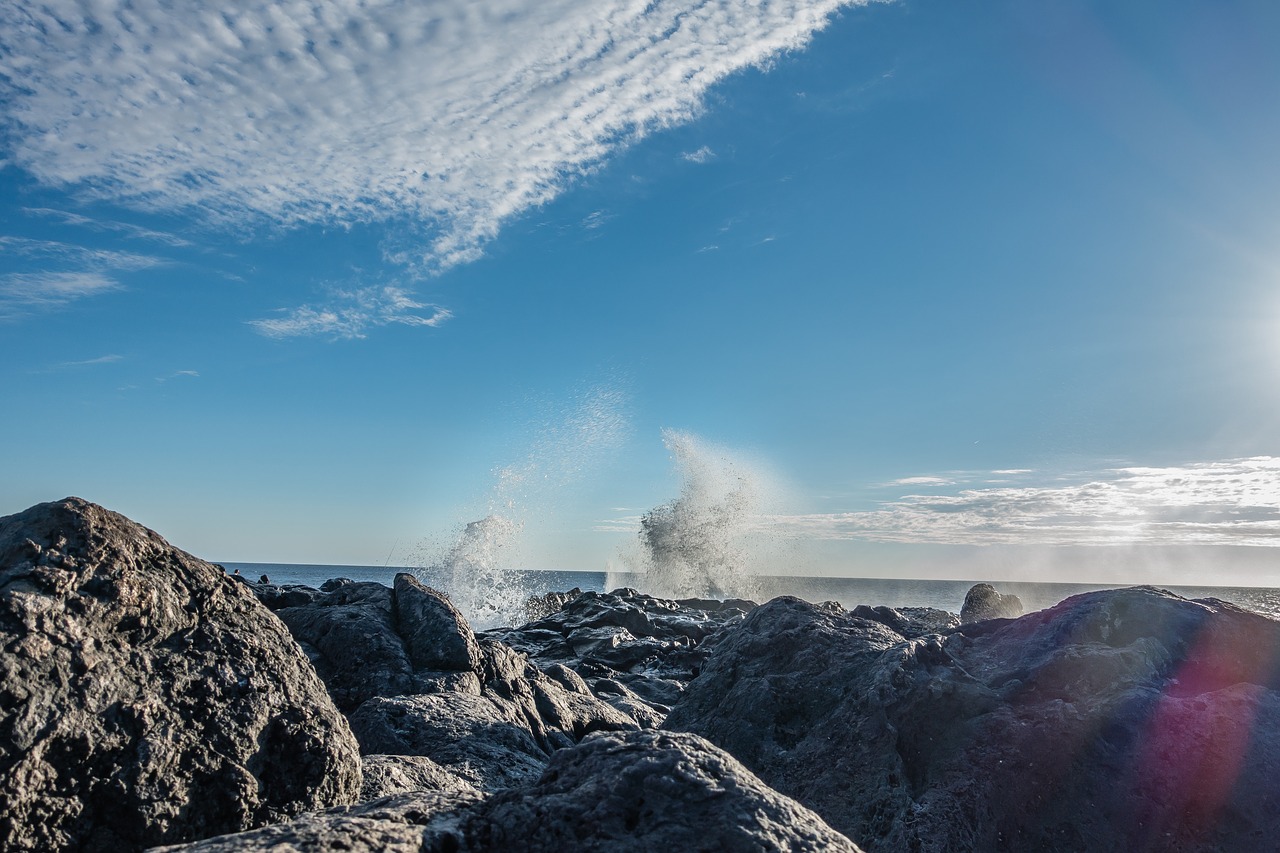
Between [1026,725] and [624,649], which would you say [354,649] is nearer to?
[1026,725]

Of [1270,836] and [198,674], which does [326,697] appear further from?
[1270,836]

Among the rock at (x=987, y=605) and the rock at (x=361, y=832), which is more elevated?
the rock at (x=361, y=832)

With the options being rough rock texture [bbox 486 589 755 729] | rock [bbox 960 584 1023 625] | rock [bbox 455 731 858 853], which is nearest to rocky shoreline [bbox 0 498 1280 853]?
rock [bbox 455 731 858 853]

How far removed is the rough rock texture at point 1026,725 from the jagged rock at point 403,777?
223 cm

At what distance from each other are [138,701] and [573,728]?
484 cm

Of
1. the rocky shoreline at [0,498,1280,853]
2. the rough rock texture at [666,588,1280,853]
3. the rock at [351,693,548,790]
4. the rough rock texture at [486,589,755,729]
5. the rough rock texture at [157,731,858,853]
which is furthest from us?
the rough rock texture at [486,589,755,729]

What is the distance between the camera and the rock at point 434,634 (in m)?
7.32

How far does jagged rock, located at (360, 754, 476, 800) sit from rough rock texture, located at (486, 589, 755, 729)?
382cm

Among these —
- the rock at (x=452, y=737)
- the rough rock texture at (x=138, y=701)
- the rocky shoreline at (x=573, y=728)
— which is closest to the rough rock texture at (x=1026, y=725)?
the rocky shoreline at (x=573, y=728)

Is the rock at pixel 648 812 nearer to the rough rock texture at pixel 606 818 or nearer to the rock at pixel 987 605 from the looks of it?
the rough rock texture at pixel 606 818

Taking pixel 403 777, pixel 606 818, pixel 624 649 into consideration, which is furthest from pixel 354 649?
pixel 624 649

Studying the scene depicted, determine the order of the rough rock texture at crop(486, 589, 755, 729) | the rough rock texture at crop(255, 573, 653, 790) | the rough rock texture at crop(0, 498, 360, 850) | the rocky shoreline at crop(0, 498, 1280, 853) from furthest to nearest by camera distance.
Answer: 1. the rough rock texture at crop(486, 589, 755, 729)
2. the rough rock texture at crop(255, 573, 653, 790)
3. the rough rock texture at crop(0, 498, 360, 850)
4. the rocky shoreline at crop(0, 498, 1280, 853)

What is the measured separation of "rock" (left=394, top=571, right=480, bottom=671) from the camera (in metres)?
7.32

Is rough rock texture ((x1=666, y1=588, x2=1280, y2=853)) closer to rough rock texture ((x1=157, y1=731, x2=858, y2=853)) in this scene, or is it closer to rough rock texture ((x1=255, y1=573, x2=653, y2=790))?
rough rock texture ((x1=255, y1=573, x2=653, y2=790))
